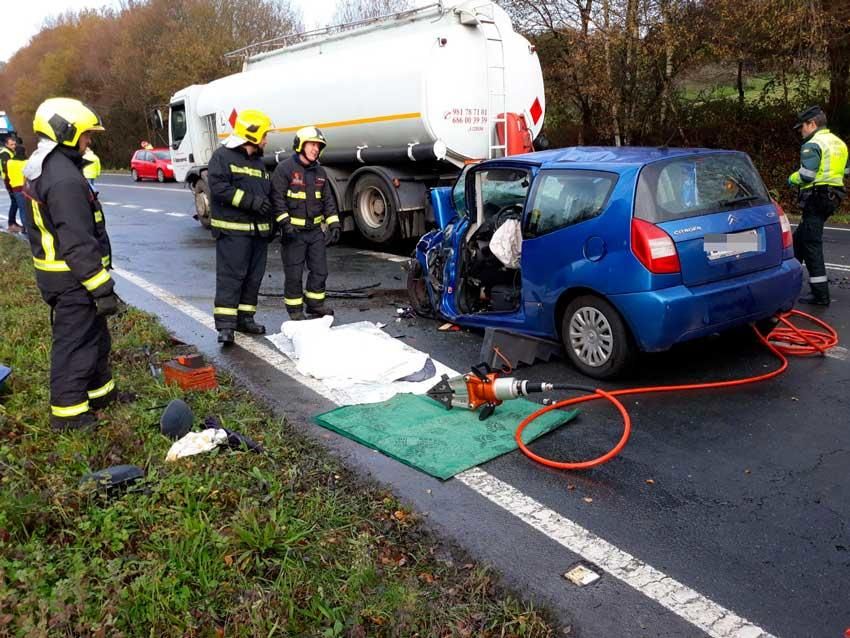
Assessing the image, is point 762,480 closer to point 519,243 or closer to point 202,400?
point 519,243

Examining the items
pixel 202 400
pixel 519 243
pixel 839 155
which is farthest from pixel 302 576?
pixel 839 155

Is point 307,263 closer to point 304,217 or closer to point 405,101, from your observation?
point 304,217

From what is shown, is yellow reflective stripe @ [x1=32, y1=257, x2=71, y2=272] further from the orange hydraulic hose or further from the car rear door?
the car rear door

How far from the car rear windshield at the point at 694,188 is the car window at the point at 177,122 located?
12.6 meters

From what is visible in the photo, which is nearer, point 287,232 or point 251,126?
point 251,126

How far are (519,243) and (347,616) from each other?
3.66 m

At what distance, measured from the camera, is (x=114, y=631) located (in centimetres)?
242

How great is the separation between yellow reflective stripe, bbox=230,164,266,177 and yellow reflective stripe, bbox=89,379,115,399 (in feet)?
7.45

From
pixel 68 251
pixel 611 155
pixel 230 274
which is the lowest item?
pixel 230 274

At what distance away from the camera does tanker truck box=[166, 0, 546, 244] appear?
32.2 feet

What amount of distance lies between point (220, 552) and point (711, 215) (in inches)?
143

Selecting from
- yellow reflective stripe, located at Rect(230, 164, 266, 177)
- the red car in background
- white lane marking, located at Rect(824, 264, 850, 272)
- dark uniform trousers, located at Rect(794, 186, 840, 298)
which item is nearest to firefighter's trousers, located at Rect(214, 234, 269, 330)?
yellow reflective stripe, located at Rect(230, 164, 266, 177)

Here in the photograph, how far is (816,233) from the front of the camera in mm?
6668

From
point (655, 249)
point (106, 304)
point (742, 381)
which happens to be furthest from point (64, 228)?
point (742, 381)
